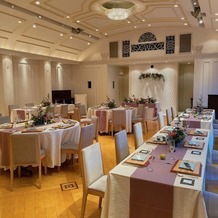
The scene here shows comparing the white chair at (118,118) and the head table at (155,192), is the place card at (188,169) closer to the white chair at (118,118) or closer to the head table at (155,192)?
the head table at (155,192)

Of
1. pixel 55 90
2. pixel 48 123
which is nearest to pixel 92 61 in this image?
pixel 55 90

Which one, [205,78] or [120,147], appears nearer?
[120,147]

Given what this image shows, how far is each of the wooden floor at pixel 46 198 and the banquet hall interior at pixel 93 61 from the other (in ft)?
0.05

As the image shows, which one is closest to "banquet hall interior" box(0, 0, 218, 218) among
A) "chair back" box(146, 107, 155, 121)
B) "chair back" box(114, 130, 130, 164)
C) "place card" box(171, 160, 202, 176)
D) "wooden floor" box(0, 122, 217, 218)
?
"wooden floor" box(0, 122, 217, 218)

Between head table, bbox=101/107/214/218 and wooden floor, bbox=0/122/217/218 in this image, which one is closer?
head table, bbox=101/107/214/218

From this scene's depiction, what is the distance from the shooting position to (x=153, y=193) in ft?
6.47

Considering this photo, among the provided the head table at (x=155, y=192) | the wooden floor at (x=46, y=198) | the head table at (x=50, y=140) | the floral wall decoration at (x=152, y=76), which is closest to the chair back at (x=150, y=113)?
the floral wall decoration at (x=152, y=76)

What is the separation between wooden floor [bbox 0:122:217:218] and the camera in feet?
9.62

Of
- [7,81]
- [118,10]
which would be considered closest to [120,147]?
[118,10]

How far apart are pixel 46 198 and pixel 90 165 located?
1.23 metres

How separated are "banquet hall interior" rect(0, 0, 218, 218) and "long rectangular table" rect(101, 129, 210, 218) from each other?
1.03m

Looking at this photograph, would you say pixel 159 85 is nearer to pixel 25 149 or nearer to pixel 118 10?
pixel 118 10

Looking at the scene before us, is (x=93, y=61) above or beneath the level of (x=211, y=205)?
above

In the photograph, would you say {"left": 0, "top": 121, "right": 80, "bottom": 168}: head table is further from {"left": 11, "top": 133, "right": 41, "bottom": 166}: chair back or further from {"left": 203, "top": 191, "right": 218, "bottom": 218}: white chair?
{"left": 203, "top": 191, "right": 218, "bottom": 218}: white chair
